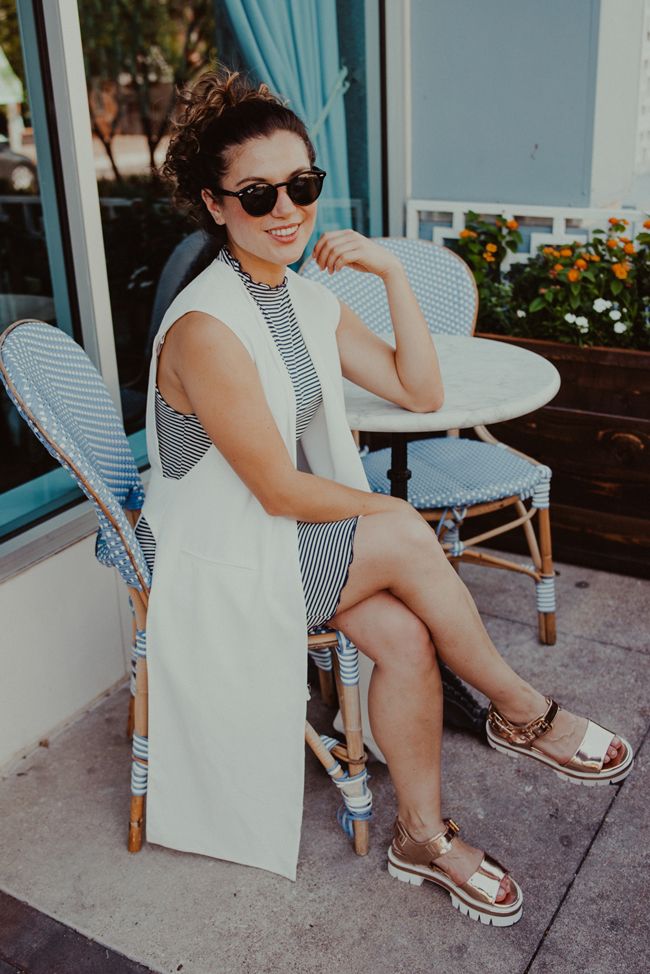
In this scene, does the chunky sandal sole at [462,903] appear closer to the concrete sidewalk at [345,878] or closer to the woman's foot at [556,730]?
the concrete sidewalk at [345,878]

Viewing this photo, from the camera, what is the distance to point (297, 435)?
2.03 meters

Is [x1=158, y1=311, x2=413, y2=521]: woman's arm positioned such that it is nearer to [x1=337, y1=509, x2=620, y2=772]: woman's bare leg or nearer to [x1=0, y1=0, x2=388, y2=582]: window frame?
[x1=337, y1=509, x2=620, y2=772]: woman's bare leg

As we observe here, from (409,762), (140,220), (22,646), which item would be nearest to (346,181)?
(140,220)

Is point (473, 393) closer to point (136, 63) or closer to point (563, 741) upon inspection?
point (563, 741)

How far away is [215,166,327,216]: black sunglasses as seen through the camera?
1801mm

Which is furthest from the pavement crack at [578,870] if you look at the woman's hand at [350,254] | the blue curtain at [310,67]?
the blue curtain at [310,67]

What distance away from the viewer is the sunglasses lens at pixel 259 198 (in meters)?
1.80

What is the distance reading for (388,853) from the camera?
78.4 inches

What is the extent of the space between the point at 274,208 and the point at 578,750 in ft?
4.02

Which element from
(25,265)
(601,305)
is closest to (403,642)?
(601,305)

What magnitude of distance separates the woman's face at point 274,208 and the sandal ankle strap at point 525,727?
1.03 metres

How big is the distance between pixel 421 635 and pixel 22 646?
105 cm

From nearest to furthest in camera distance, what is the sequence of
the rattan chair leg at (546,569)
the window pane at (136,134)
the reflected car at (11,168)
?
the rattan chair leg at (546,569) → the window pane at (136,134) → the reflected car at (11,168)

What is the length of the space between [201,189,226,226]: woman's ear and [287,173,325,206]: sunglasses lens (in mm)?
155
